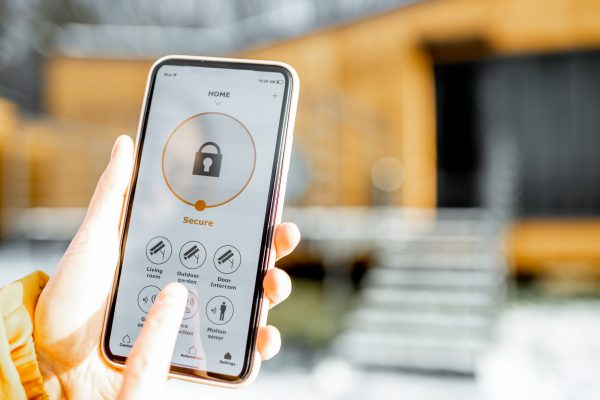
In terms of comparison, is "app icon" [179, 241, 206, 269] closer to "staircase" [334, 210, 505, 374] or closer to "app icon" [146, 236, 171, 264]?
"app icon" [146, 236, 171, 264]

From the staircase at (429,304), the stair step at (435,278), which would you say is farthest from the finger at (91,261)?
the stair step at (435,278)

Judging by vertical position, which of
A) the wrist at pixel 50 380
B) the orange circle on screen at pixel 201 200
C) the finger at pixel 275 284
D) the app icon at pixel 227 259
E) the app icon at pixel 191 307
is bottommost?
the wrist at pixel 50 380

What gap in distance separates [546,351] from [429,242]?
99 centimetres

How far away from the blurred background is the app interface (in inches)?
96.0

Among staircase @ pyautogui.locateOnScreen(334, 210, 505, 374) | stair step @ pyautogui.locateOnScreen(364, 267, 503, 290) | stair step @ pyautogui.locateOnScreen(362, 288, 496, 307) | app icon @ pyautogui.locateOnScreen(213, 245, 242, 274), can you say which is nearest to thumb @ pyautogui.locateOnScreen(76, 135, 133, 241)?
app icon @ pyautogui.locateOnScreen(213, 245, 242, 274)

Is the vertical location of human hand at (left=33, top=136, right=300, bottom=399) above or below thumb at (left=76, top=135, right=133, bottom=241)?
below

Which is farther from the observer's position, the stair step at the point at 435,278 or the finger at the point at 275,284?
the stair step at the point at 435,278

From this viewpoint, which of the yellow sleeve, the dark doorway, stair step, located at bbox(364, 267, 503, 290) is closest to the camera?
the yellow sleeve

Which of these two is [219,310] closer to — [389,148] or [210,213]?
[210,213]

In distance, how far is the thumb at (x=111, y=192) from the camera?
2.24 feet

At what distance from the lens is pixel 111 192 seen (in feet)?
2.28

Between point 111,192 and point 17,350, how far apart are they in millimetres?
192

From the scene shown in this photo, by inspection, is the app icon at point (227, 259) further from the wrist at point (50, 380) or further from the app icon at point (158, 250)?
the wrist at point (50, 380)

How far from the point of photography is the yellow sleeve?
59 cm
